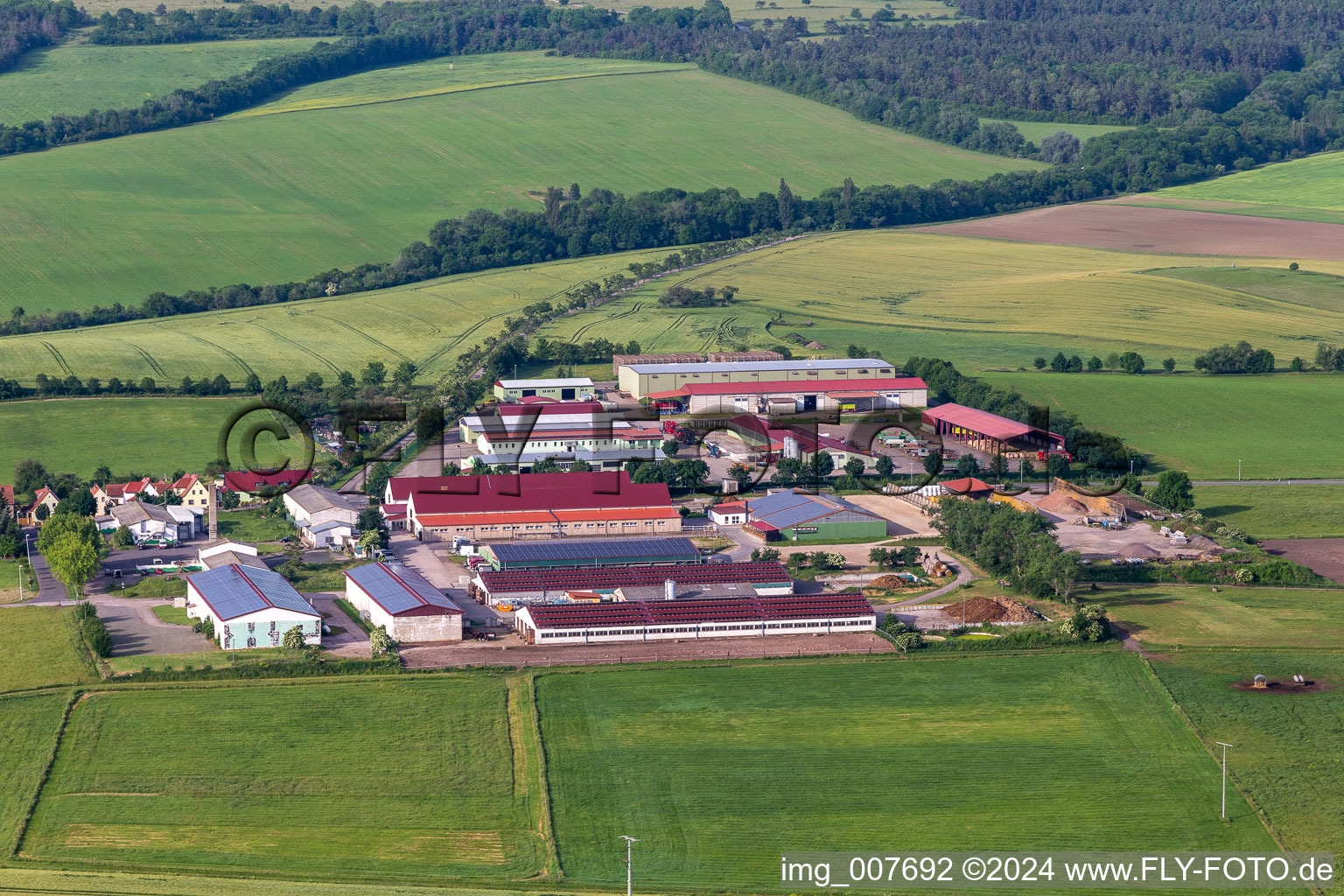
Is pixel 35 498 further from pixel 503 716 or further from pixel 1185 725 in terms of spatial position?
pixel 1185 725

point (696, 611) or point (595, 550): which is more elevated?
point (696, 611)

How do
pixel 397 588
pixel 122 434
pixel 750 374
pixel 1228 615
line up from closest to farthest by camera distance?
1. pixel 397 588
2. pixel 1228 615
3. pixel 122 434
4. pixel 750 374

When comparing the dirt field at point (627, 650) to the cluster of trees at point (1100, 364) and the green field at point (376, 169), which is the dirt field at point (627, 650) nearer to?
the cluster of trees at point (1100, 364)

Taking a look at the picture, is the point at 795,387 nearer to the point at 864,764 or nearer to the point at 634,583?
the point at 634,583

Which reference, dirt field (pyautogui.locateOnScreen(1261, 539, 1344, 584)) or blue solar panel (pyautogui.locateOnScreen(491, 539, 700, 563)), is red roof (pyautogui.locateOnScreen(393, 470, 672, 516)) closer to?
blue solar panel (pyautogui.locateOnScreen(491, 539, 700, 563))

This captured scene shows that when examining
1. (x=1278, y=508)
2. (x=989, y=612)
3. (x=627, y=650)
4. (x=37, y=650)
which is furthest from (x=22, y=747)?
(x=1278, y=508)

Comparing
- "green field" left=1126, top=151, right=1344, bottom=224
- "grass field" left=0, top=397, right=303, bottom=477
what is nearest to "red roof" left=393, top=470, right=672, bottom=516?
"grass field" left=0, top=397, right=303, bottom=477

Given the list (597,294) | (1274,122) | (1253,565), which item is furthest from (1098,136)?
(1253,565)
